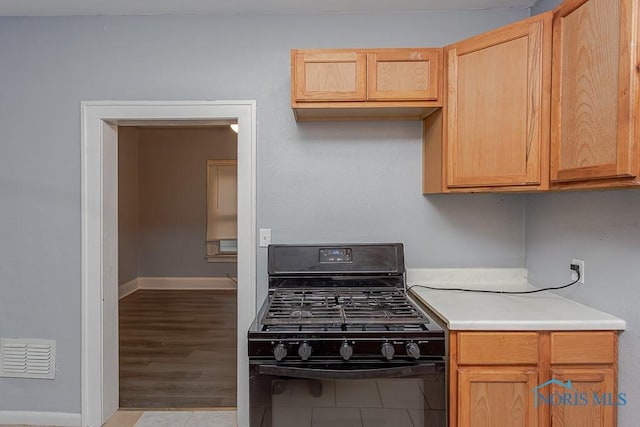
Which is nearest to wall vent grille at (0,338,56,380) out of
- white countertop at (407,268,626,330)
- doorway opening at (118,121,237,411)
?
white countertop at (407,268,626,330)

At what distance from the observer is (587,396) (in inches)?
62.3

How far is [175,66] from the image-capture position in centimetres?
235

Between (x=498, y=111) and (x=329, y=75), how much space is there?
32.1 inches

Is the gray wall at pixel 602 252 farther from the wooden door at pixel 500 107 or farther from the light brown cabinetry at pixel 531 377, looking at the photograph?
the wooden door at pixel 500 107

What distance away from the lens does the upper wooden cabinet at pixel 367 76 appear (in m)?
1.99

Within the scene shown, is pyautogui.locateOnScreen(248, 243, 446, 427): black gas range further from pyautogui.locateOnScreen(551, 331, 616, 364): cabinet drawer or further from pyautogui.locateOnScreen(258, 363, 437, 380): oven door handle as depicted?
pyautogui.locateOnScreen(551, 331, 616, 364): cabinet drawer

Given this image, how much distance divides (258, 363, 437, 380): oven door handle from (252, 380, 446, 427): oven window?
20 mm

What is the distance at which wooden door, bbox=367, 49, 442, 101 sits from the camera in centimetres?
199

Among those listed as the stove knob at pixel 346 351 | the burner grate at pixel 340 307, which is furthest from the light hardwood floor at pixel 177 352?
the stove knob at pixel 346 351

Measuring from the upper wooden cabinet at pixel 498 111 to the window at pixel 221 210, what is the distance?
464cm

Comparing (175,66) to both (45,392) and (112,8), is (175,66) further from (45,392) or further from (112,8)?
(45,392)

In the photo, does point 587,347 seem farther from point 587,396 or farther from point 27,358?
point 27,358

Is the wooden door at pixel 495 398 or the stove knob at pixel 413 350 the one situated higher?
the stove knob at pixel 413 350

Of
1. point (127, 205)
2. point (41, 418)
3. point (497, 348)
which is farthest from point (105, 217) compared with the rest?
point (127, 205)
